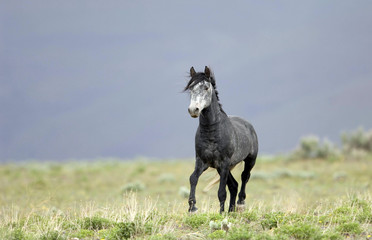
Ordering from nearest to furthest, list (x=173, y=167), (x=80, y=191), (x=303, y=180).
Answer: (x=80, y=191), (x=303, y=180), (x=173, y=167)

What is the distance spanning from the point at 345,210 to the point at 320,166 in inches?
749

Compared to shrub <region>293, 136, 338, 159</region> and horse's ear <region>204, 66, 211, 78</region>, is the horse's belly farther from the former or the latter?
shrub <region>293, 136, 338, 159</region>

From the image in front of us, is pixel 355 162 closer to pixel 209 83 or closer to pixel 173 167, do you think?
pixel 173 167

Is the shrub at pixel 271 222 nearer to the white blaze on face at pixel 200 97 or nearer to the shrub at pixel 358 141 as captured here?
the white blaze on face at pixel 200 97

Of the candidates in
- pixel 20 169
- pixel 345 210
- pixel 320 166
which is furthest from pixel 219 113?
pixel 20 169

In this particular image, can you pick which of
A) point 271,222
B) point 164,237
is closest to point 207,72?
point 271,222

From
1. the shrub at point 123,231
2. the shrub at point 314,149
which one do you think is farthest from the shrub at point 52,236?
the shrub at point 314,149

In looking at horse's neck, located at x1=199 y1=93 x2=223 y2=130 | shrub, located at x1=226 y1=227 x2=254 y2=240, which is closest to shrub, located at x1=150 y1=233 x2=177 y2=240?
shrub, located at x1=226 y1=227 x2=254 y2=240

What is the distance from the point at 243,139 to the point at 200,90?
208cm

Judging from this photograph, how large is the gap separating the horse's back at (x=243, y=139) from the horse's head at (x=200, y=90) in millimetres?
1446

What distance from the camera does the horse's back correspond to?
10398 mm

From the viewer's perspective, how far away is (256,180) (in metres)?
24.3

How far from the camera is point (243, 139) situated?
10680mm

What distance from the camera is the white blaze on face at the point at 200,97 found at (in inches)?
346
